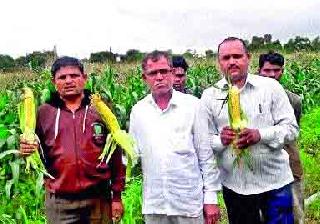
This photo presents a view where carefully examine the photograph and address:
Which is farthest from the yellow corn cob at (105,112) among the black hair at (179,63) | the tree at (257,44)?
the tree at (257,44)

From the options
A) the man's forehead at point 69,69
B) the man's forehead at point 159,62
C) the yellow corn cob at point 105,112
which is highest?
the man's forehead at point 159,62

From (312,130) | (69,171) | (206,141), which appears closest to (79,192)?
(69,171)

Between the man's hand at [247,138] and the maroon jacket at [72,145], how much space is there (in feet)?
3.10

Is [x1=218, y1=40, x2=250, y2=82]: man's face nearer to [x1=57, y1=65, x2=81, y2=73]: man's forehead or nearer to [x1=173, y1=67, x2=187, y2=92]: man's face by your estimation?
[x1=57, y1=65, x2=81, y2=73]: man's forehead

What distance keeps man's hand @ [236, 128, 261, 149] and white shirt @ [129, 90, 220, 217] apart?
0.29 meters

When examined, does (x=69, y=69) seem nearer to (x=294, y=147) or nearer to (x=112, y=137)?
(x=112, y=137)

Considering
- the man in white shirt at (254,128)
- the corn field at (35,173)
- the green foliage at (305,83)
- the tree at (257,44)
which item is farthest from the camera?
the tree at (257,44)

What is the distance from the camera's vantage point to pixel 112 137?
16.0 ft

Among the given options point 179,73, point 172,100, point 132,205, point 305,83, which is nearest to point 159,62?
point 172,100

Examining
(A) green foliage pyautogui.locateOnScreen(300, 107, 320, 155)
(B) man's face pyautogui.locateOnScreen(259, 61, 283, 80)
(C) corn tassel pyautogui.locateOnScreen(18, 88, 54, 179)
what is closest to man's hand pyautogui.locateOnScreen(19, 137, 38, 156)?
(C) corn tassel pyautogui.locateOnScreen(18, 88, 54, 179)

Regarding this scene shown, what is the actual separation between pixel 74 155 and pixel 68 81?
1.62ft

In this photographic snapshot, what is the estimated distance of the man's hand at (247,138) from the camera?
4570mm

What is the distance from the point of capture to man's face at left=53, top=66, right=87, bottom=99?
15.9 feet

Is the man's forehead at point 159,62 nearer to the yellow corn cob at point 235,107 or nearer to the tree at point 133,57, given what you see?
the yellow corn cob at point 235,107
